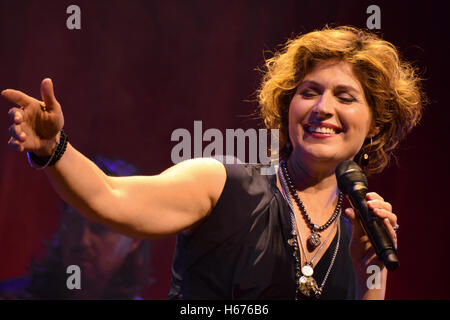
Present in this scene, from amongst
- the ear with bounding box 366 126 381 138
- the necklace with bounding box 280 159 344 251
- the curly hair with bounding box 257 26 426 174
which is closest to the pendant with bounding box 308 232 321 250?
the necklace with bounding box 280 159 344 251

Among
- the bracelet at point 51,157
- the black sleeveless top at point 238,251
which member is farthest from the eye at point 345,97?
the bracelet at point 51,157

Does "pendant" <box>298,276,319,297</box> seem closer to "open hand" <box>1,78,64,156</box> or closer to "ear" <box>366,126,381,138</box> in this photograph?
"ear" <box>366,126,381,138</box>

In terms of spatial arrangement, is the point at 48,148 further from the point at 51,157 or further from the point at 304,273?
the point at 304,273

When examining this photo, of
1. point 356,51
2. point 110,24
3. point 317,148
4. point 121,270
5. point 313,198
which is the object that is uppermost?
point 110,24

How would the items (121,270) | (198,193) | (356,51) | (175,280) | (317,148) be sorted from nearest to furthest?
(198,193), (175,280), (317,148), (356,51), (121,270)

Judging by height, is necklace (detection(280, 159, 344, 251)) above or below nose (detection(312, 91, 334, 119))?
below

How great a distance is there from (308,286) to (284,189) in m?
0.30

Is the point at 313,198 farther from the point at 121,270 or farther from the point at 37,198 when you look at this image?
the point at 37,198

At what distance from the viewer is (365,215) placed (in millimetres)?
1112

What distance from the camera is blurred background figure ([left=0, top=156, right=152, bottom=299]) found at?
2598mm

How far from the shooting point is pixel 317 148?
1576mm

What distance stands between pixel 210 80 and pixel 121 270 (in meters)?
1.05

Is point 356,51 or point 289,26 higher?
point 289,26

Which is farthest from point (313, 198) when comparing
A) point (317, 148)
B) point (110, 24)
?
point (110, 24)
